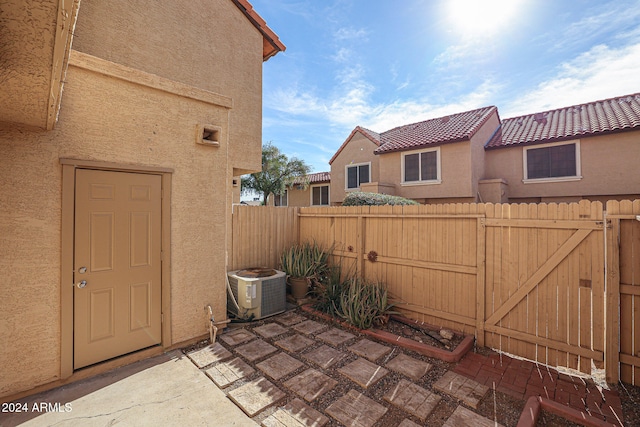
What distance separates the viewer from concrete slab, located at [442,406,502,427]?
8.76 ft

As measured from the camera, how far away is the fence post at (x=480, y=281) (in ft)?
14.2

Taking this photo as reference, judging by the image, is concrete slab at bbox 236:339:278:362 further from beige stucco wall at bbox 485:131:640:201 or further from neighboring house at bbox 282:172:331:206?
neighboring house at bbox 282:172:331:206

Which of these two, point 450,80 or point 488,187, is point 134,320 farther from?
point 488,187

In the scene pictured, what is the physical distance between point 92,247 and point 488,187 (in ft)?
47.1

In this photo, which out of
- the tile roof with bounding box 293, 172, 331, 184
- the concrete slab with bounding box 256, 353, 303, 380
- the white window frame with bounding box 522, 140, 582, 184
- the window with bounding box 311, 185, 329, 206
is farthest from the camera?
the window with bounding box 311, 185, 329, 206

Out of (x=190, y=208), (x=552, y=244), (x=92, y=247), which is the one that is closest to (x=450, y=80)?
(x=552, y=244)

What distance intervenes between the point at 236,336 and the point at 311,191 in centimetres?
1792

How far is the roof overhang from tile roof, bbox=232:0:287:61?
7204mm

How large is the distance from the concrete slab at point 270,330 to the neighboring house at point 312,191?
15750mm

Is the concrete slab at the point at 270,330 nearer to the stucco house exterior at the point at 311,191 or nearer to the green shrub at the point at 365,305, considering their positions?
the green shrub at the point at 365,305

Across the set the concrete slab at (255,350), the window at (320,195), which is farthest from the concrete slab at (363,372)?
the window at (320,195)

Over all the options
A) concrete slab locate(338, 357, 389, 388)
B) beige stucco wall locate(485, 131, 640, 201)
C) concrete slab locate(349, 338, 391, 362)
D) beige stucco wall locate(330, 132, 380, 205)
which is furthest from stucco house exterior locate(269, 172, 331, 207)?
concrete slab locate(338, 357, 389, 388)

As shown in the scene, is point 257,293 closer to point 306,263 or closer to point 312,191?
point 306,263

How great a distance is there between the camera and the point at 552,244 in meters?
3.81
